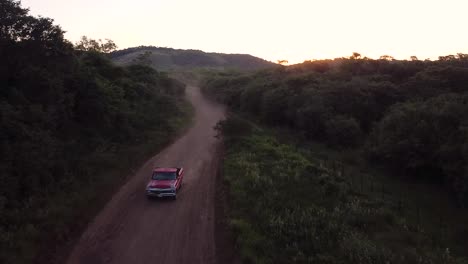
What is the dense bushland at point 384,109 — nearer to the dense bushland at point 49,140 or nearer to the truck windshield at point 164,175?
the truck windshield at point 164,175

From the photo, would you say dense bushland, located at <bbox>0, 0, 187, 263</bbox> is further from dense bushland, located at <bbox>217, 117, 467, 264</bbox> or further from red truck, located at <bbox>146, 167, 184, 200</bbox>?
A: dense bushland, located at <bbox>217, 117, 467, 264</bbox>

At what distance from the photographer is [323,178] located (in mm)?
27203

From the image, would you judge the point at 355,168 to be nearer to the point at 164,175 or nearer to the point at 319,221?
the point at 164,175

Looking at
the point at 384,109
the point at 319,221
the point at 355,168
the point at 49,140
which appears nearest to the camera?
the point at 319,221

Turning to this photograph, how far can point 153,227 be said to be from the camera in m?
21.5

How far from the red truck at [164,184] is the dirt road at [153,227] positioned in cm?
45

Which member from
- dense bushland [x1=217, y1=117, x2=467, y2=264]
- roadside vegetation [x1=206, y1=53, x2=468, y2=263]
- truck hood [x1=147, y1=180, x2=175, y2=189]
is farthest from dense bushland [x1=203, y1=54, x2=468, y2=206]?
truck hood [x1=147, y1=180, x2=175, y2=189]

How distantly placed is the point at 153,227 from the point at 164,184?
15.1 ft

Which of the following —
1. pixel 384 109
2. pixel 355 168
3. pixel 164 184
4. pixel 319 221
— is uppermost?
pixel 384 109

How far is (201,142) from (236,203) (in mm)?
20512

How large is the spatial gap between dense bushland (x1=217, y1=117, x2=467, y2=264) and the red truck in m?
3.16

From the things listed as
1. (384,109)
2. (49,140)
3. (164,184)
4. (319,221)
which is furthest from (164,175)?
(384,109)

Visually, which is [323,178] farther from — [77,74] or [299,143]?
[77,74]

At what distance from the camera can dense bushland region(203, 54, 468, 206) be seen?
3012 centimetres
